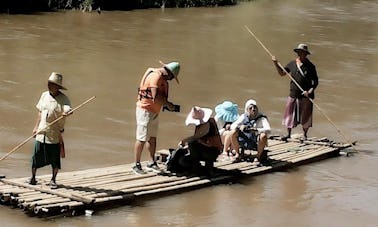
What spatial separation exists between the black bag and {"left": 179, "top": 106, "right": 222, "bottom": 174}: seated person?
77mm

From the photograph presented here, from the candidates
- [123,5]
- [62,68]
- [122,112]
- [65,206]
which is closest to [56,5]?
[123,5]

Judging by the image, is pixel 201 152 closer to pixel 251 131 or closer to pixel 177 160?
pixel 177 160

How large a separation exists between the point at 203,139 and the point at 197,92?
656 cm

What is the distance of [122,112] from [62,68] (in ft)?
14.3

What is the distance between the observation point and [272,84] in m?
16.6

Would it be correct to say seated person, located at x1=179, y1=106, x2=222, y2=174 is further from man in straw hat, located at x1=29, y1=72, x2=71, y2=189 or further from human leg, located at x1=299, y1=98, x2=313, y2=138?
human leg, located at x1=299, y1=98, x2=313, y2=138

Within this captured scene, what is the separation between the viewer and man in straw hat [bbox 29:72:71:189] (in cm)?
748

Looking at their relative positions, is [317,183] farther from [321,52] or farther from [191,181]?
[321,52]

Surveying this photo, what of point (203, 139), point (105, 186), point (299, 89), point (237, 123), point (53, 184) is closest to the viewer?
point (53, 184)

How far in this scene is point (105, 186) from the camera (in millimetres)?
7980

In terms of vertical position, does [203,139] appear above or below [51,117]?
below

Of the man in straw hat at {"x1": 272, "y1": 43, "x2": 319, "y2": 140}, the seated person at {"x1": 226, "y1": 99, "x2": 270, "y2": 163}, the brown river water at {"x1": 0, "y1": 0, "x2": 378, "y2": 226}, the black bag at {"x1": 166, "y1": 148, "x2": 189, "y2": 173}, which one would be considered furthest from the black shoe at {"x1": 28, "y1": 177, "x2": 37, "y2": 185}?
the man in straw hat at {"x1": 272, "y1": 43, "x2": 319, "y2": 140}

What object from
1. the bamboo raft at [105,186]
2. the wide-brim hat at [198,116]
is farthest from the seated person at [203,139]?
the bamboo raft at [105,186]

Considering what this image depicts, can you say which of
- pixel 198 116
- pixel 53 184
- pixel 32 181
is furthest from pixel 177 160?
pixel 32 181
